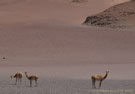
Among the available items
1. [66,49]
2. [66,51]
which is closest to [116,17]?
[66,49]

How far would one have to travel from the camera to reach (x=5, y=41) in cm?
4938

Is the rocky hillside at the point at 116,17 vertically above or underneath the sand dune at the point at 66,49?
above

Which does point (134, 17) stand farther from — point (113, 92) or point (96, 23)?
point (113, 92)

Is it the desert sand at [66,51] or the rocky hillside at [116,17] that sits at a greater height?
the rocky hillside at [116,17]

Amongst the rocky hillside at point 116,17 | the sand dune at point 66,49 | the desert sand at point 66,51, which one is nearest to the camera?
the desert sand at point 66,51

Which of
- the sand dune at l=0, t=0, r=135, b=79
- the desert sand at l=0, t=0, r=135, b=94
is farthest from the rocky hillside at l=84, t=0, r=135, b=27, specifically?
the sand dune at l=0, t=0, r=135, b=79

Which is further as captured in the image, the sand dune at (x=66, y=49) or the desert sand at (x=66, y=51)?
the sand dune at (x=66, y=49)

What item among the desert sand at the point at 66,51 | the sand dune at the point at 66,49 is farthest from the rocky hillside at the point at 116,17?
the sand dune at the point at 66,49

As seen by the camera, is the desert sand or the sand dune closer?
the desert sand

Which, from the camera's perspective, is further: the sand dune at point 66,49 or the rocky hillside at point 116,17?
the rocky hillside at point 116,17

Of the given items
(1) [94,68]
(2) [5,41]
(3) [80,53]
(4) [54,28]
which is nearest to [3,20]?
(4) [54,28]

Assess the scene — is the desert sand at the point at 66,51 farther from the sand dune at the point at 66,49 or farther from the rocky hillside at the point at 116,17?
the rocky hillside at the point at 116,17

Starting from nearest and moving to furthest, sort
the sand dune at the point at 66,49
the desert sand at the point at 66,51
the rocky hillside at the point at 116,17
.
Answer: the desert sand at the point at 66,51
the sand dune at the point at 66,49
the rocky hillside at the point at 116,17

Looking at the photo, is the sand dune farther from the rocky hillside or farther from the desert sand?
the rocky hillside
